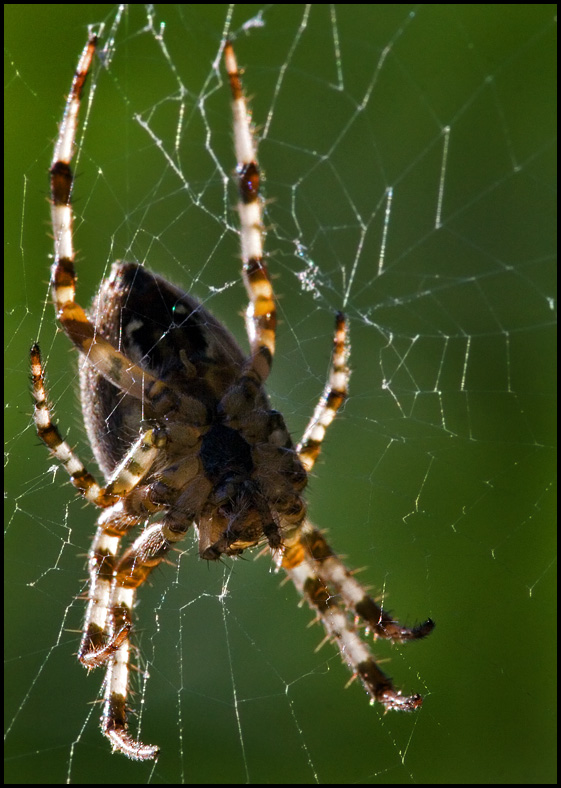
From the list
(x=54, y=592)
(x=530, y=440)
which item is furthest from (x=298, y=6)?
(x=54, y=592)

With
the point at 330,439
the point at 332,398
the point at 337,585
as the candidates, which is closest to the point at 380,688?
the point at 337,585

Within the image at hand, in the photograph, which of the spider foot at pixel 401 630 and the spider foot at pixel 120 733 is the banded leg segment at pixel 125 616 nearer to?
the spider foot at pixel 120 733

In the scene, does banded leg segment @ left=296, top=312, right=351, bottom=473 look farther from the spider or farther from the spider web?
the spider web

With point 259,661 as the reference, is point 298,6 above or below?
above

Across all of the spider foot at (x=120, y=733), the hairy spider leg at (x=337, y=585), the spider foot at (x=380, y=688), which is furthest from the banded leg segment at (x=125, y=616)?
the spider foot at (x=380, y=688)

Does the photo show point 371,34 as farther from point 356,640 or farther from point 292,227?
point 356,640
